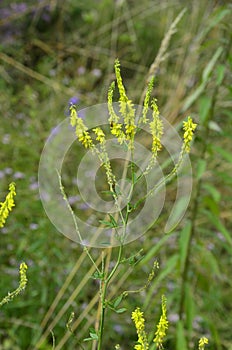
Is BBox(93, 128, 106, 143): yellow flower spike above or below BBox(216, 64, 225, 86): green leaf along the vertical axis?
below

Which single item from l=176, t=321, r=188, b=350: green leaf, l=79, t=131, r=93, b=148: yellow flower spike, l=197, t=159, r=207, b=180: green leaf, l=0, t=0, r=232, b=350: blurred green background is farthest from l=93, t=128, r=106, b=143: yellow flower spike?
l=176, t=321, r=188, b=350: green leaf

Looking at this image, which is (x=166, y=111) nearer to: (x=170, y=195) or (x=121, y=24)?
(x=170, y=195)

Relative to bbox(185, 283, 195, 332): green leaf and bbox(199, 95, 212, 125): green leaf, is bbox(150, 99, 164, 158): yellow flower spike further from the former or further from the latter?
bbox(185, 283, 195, 332): green leaf

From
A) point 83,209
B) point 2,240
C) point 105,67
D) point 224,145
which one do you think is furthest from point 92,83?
point 2,240

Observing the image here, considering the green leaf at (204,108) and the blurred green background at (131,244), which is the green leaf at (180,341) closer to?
the blurred green background at (131,244)

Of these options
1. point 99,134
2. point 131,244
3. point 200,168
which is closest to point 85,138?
point 99,134

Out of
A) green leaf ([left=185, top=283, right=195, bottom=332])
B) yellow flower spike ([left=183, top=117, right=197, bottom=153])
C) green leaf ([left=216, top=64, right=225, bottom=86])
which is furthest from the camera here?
green leaf ([left=185, top=283, right=195, bottom=332])

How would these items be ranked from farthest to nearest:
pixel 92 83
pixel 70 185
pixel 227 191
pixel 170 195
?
pixel 92 83 → pixel 227 191 → pixel 170 195 → pixel 70 185

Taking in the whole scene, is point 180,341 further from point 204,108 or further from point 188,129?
point 188,129
